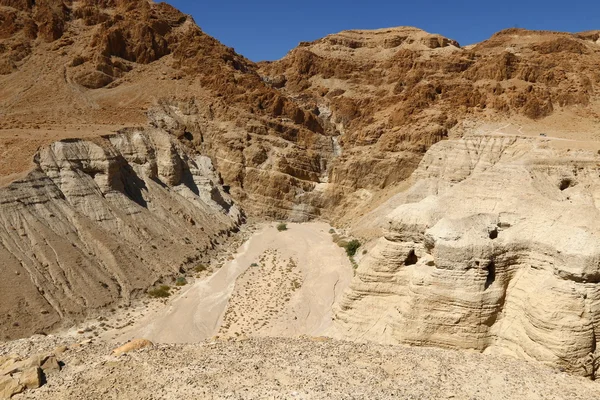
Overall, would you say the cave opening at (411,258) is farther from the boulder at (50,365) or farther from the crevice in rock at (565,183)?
the crevice in rock at (565,183)

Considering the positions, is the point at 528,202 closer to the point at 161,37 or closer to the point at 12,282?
the point at 12,282

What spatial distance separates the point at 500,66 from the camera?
50094mm

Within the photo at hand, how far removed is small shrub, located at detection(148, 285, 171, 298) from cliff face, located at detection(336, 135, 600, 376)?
14.3 m

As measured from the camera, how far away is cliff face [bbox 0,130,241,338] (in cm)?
2266

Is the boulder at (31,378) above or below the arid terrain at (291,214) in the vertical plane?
below

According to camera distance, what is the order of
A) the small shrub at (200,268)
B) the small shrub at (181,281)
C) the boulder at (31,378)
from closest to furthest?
the boulder at (31,378), the small shrub at (181,281), the small shrub at (200,268)

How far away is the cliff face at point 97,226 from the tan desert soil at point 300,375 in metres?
11.3

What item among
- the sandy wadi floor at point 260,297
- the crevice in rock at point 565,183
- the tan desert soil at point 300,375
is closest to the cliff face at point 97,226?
the sandy wadi floor at point 260,297

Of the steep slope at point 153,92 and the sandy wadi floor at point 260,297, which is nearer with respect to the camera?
the sandy wadi floor at point 260,297

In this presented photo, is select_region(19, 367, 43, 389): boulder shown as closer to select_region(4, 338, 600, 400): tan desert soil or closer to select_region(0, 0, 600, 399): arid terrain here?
select_region(0, 0, 600, 399): arid terrain

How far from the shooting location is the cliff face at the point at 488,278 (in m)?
12.7

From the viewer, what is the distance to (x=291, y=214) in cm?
4612

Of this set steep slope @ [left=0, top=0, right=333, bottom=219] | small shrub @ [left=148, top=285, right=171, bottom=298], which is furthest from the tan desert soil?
steep slope @ [left=0, top=0, right=333, bottom=219]

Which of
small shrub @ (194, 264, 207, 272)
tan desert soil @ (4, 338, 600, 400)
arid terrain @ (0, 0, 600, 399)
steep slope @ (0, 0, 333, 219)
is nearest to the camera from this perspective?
tan desert soil @ (4, 338, 600, 400)
